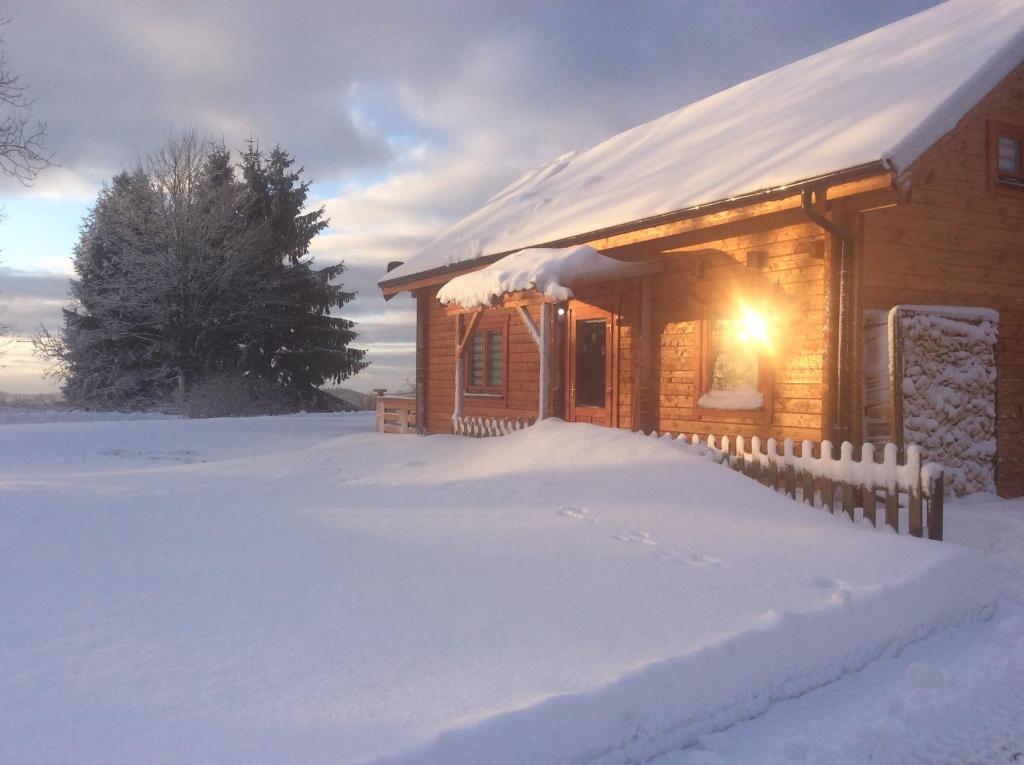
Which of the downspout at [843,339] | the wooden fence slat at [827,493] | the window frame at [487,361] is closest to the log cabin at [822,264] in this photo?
the downspout at [843,339]

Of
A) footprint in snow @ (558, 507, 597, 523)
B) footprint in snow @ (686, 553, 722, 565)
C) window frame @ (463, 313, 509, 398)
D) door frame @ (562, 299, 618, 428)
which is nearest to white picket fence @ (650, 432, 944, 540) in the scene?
footprint in snow @ (686, 553, 722, 565)

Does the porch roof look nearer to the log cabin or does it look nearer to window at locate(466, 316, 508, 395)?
the log cabin

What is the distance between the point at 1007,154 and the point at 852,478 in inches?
227

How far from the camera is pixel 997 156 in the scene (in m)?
9.50

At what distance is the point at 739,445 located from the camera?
8195 mm

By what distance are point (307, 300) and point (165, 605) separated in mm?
27369

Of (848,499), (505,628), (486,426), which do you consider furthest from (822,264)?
(505,628)

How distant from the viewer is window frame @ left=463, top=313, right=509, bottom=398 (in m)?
14.2

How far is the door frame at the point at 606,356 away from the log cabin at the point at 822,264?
0.12 ft

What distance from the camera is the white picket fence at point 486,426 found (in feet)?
40.9

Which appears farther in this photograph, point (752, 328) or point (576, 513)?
point (752, 328)

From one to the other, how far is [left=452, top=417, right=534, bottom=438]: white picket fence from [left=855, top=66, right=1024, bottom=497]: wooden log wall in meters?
5.69

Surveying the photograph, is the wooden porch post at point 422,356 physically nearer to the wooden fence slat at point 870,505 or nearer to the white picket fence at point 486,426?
the white picket fence at point 486,426

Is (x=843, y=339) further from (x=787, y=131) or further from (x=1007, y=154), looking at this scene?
(x=1007, y=154)
